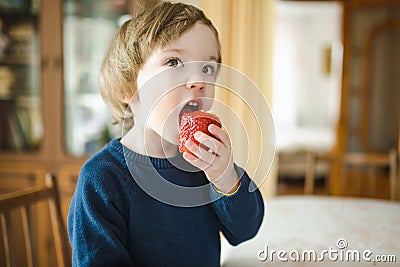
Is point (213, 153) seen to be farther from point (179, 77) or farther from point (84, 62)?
point (84, 62)

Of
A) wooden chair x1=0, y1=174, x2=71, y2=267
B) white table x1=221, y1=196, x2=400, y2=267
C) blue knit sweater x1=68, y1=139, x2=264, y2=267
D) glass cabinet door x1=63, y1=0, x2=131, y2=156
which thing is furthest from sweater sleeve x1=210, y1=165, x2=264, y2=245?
glass cabinet door x1=63, y1=0, x2=131, y2=156

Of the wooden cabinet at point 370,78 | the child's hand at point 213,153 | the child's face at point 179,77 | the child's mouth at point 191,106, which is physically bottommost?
the wooden cabinet at point 370,78

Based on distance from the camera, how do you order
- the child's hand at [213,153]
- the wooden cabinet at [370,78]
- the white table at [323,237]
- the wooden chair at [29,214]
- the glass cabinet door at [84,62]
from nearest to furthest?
the child's hand at [213,153], the white table at [323,237], the wooden chair at [29,214], the glass cabinet door at [84,62], the wooden cabinet at [370,78]

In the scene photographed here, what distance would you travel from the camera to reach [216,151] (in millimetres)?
364

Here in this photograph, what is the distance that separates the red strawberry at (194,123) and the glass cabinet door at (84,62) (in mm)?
1279

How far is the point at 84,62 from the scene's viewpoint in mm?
1638

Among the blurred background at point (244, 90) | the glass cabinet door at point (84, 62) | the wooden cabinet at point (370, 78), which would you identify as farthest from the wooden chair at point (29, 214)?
the wooden cabinet at point (370, 78)

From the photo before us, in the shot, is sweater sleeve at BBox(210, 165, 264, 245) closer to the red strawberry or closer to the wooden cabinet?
the red strawberry

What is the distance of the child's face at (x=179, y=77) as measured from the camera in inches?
14.7

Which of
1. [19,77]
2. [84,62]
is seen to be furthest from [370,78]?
[19,77]

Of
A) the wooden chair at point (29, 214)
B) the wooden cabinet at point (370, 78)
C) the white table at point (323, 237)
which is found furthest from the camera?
the wooden cabinet at point (370, 78)

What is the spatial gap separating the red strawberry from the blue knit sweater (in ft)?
0.23

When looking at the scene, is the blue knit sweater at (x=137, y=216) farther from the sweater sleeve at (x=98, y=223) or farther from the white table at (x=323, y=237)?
the white table at (x=323, y=237)

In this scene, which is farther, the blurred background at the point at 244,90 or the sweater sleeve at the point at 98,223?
the blurred background at the point at 244,90
